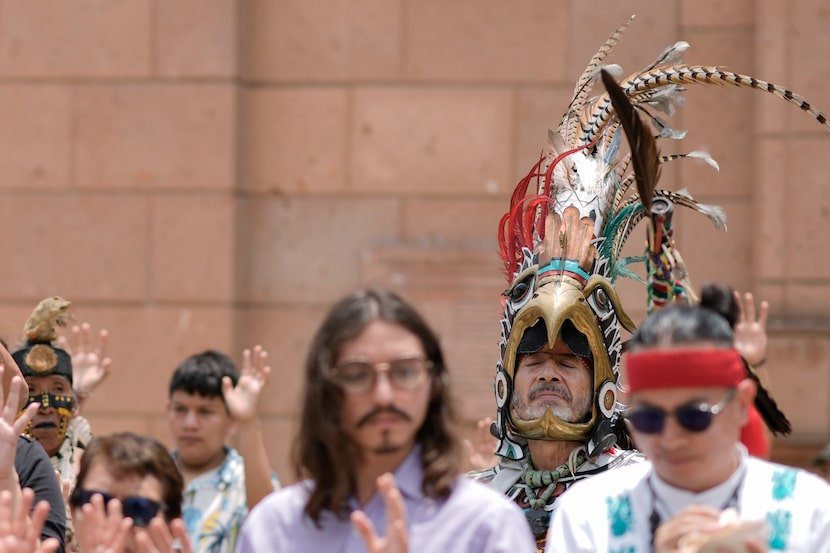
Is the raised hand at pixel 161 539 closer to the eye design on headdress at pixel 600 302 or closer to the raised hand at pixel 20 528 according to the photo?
the raised hand at pixel 20 528

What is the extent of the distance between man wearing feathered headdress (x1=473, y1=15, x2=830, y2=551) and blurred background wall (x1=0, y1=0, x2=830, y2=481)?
3212mm

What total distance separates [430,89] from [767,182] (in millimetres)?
1835

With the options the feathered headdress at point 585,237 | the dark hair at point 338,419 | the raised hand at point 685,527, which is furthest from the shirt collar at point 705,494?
the feathered headdress at point 585,237

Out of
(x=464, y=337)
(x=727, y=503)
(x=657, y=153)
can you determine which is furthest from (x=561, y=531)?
(x=464, y=337)

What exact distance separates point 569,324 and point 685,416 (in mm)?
1619

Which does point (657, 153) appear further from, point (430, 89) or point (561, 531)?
point (430, 89)

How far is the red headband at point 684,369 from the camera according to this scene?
9.84 ft

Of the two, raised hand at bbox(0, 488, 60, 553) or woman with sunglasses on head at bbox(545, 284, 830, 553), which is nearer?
woman with sunglasses on head at bbox(545, 284, 830, 553)

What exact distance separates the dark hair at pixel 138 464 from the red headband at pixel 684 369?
123 cm

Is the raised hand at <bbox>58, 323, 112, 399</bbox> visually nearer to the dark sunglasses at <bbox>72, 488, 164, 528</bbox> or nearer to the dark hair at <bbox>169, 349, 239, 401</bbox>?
the dark hair at <bbox>169, 349, 239, 401</bbox>

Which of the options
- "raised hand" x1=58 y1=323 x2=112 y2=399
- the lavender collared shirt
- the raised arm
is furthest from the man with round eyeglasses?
"raised hand" x1=58 y1=323 x2=112 y2=399

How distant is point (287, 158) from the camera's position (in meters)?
8.50

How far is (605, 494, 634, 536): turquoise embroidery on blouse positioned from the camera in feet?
10.4

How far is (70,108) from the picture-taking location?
333 inches
